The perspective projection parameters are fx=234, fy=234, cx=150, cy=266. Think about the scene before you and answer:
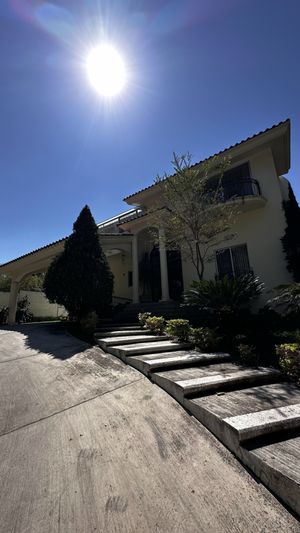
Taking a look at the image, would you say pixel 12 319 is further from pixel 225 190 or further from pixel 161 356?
pixel 225 190

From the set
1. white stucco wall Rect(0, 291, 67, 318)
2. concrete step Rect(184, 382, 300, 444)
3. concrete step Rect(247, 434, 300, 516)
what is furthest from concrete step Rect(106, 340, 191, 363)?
white stucco wall Rect(0, 291, 67, 318)

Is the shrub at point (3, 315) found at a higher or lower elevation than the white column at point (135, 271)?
lower

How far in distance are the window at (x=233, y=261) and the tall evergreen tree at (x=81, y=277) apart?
464 centimetres

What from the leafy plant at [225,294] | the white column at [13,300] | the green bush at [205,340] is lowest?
the green bush at [205,340]

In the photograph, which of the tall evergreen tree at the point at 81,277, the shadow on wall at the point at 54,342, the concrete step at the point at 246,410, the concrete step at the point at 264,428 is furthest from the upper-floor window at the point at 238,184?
the concrete step at the point at 264,428

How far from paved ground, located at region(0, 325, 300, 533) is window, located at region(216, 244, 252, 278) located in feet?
23.8

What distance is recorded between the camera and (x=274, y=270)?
8.64 m

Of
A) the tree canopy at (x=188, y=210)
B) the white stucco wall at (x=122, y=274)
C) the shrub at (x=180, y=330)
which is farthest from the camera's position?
the white stucco wall at (x=122, y=274)

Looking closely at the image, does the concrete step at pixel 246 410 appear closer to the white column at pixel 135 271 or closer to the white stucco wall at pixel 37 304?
the white column at pixel 135 271

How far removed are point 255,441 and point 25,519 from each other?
177 cm

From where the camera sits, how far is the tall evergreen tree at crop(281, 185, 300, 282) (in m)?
8.08

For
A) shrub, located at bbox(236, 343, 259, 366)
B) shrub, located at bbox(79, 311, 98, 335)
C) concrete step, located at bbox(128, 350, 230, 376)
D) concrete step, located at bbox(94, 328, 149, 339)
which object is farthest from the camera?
shrub, located at bbox(79, 311, 98, 335)

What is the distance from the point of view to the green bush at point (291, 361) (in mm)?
3393

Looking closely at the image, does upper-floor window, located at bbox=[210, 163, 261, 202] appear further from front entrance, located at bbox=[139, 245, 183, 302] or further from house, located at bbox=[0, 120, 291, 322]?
front entrance, located at bbox=[139, 245, 183, 302]
